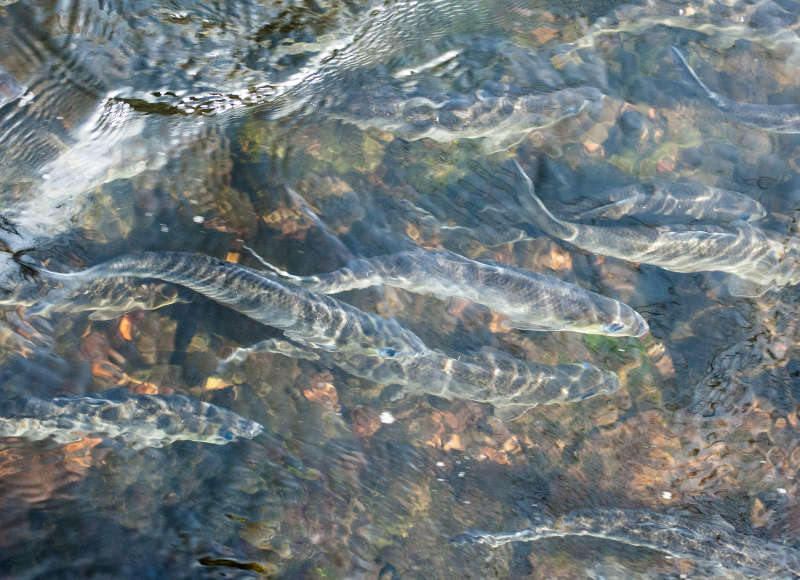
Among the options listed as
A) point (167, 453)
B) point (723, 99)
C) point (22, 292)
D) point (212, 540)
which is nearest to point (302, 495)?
point (212, 540)

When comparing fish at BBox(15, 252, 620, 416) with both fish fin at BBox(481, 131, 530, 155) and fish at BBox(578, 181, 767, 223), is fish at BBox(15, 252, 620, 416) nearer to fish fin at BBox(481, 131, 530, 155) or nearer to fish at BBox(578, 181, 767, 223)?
fish at BBox(578, 181, 767, 223)

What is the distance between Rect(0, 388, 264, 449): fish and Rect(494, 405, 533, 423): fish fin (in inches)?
70.8

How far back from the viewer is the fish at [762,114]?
213 inches

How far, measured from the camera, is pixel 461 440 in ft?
14.6

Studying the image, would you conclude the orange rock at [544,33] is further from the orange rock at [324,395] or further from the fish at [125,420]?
the fish at [125,420]

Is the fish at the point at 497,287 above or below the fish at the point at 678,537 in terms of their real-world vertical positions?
above

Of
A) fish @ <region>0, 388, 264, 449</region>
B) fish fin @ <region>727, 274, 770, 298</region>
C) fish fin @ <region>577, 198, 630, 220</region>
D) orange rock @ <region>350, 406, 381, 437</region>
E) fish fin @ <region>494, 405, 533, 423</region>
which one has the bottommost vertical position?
fish fin @ <region>727, 274, 770, 298</region>

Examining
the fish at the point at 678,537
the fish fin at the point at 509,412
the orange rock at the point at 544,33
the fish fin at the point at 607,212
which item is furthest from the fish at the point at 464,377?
the orange rock at the point at 544,33

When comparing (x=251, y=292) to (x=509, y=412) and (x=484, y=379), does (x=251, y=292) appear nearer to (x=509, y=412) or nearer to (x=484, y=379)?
(x=484, y=379)

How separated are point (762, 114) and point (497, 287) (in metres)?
3.17

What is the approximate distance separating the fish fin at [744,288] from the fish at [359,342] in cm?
133

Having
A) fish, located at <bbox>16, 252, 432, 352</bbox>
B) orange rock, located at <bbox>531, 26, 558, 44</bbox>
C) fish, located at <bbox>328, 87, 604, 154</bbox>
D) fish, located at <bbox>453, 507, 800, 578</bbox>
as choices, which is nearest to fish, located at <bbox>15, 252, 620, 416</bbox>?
fish, located at <bbox>16, 252, 432, 352</bbox>

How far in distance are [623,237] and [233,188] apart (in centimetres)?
322

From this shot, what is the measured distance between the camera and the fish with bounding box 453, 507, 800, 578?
4.20 meters
